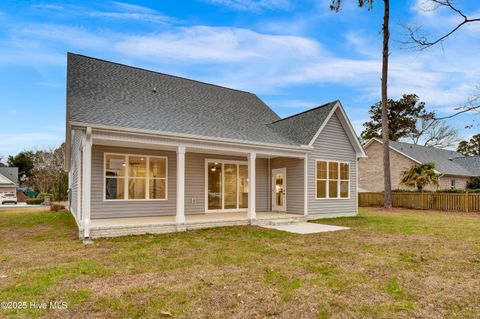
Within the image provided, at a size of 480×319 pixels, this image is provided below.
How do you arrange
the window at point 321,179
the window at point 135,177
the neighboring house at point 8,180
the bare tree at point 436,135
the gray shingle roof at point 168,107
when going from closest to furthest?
1. the gray shingle roof at point 168,107
2. the window at point 135,177
3. the window at point 321,179
4. the neighboring house at point 8,180
5. the bare tree at point 436,135

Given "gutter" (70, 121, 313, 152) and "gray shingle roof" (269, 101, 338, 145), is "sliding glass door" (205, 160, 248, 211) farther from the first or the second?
"gray shingle roof" (269, 101, 338, 145)

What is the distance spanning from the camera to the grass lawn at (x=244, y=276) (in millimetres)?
3568

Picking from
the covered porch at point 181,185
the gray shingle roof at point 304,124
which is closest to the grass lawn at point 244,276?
the covered porch at point 181,185

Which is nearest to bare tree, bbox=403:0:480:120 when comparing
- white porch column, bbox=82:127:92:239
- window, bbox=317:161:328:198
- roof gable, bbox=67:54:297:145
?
roof gable, bbox=67:54:297:145

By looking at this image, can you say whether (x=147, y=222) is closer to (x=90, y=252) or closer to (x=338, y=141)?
(x=90, y=252)

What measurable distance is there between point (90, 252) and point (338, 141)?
10.5 metres

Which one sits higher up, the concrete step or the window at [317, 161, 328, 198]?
the window at [317, 161, 328, 198]

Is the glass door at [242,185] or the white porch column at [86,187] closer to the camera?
the white porch column at [86,187]

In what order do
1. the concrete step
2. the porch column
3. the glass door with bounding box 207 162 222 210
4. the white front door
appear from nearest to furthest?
the porch column → the concrete step → the glass door with bounding box 207 162 222 210 → the white front door

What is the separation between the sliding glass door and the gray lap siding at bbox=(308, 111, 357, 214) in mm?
2820

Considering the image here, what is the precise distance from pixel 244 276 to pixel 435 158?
29.7m

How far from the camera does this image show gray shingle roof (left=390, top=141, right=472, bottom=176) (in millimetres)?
26281

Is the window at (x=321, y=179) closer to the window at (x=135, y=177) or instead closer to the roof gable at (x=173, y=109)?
the roof gable at (x=173, y=109)

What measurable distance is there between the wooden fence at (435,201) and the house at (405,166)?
5.34m
